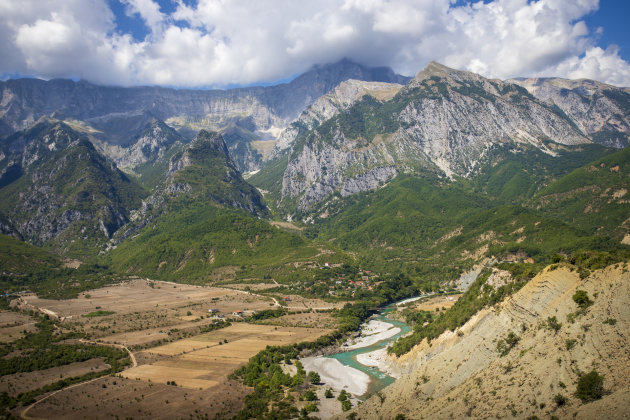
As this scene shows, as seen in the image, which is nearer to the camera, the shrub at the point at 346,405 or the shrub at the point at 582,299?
the shrub at the point at 582,299

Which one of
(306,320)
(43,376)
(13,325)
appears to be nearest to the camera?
(43,376)

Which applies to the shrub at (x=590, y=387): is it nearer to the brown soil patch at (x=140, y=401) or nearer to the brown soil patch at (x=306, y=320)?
the brown soil patch at (x=140, y=401)

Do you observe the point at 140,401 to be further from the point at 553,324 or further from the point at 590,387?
the point at 590,387

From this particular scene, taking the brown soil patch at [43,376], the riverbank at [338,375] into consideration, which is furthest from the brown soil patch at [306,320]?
the brown soil patch at [43,376]

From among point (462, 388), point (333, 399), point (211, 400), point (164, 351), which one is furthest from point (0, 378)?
point (462, 388)

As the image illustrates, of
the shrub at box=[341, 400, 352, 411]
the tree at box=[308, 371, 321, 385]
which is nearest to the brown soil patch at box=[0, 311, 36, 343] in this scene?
the tree at box=[308, 371, 321, 385]

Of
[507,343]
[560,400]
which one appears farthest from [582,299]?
[560,400]

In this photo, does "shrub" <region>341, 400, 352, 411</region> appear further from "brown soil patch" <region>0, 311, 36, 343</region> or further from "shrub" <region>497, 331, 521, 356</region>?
"brown soil patch" <region>0, 311, 36, 343</region>

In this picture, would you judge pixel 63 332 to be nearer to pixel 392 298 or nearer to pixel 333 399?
pixel 333 399
